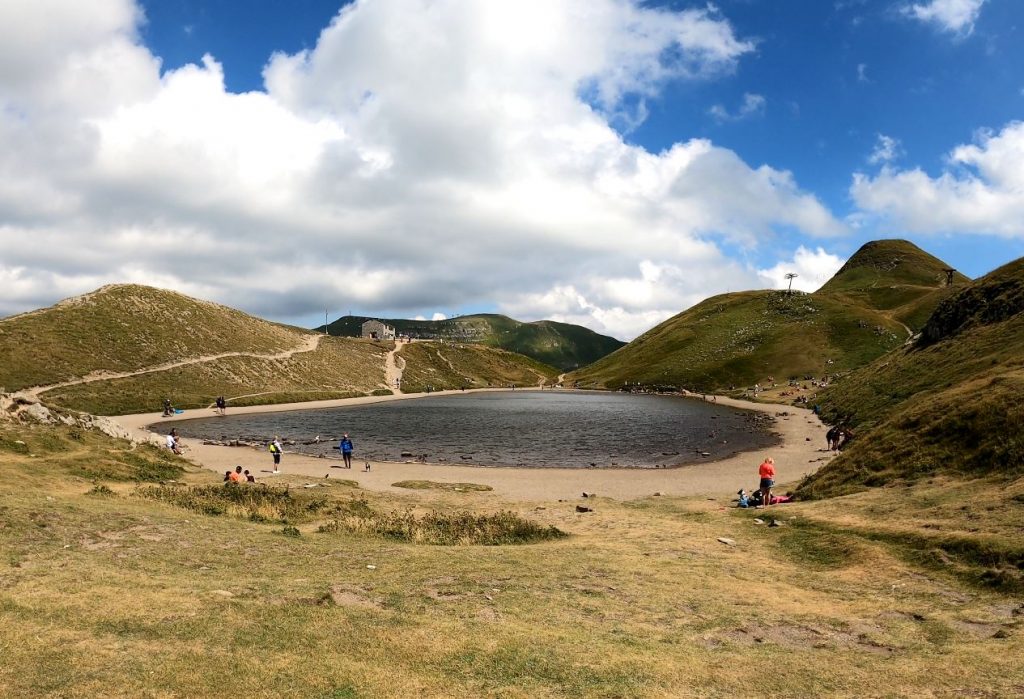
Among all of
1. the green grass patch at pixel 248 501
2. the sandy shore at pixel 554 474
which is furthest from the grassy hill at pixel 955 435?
the green grass patch at pixel 248 501

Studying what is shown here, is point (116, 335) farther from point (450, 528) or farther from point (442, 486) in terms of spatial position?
point (450, 528)

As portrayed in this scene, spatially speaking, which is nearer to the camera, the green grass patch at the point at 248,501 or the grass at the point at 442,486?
the green grass patch at the point at 248,501

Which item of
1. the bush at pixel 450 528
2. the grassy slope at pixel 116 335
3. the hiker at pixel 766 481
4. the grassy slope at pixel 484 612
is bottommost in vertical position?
the bush at pixel 450 528

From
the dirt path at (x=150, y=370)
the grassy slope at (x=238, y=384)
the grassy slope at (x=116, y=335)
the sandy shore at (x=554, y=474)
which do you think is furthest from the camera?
the grassy slope at (x=116, y=335)

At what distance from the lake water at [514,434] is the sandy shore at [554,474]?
12.6 feet

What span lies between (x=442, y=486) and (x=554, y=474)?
12.1m

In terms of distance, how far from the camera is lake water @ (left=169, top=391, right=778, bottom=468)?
59469 millimetres

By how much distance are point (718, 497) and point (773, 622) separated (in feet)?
76.4

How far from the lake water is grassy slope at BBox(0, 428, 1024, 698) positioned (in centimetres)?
3479

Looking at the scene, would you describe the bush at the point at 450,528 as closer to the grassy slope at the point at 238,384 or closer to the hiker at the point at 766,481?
the hiker at the point at 766,481

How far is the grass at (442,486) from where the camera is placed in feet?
132

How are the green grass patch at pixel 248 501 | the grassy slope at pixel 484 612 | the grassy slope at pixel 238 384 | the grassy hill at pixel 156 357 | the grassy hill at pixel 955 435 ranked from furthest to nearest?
the grassy hill at pixel 156 357
the grassy slope at pixel 238 384
the grassy hill at pixel 955 435
the green grass patch at pixel 248 501
the grassy slope at pixel 484 612

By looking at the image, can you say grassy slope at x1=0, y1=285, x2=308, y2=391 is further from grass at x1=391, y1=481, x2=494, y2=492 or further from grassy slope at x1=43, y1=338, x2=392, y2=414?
grass at x1=391, y1=481, x2=494, y2=492

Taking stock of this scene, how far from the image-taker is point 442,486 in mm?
41156
